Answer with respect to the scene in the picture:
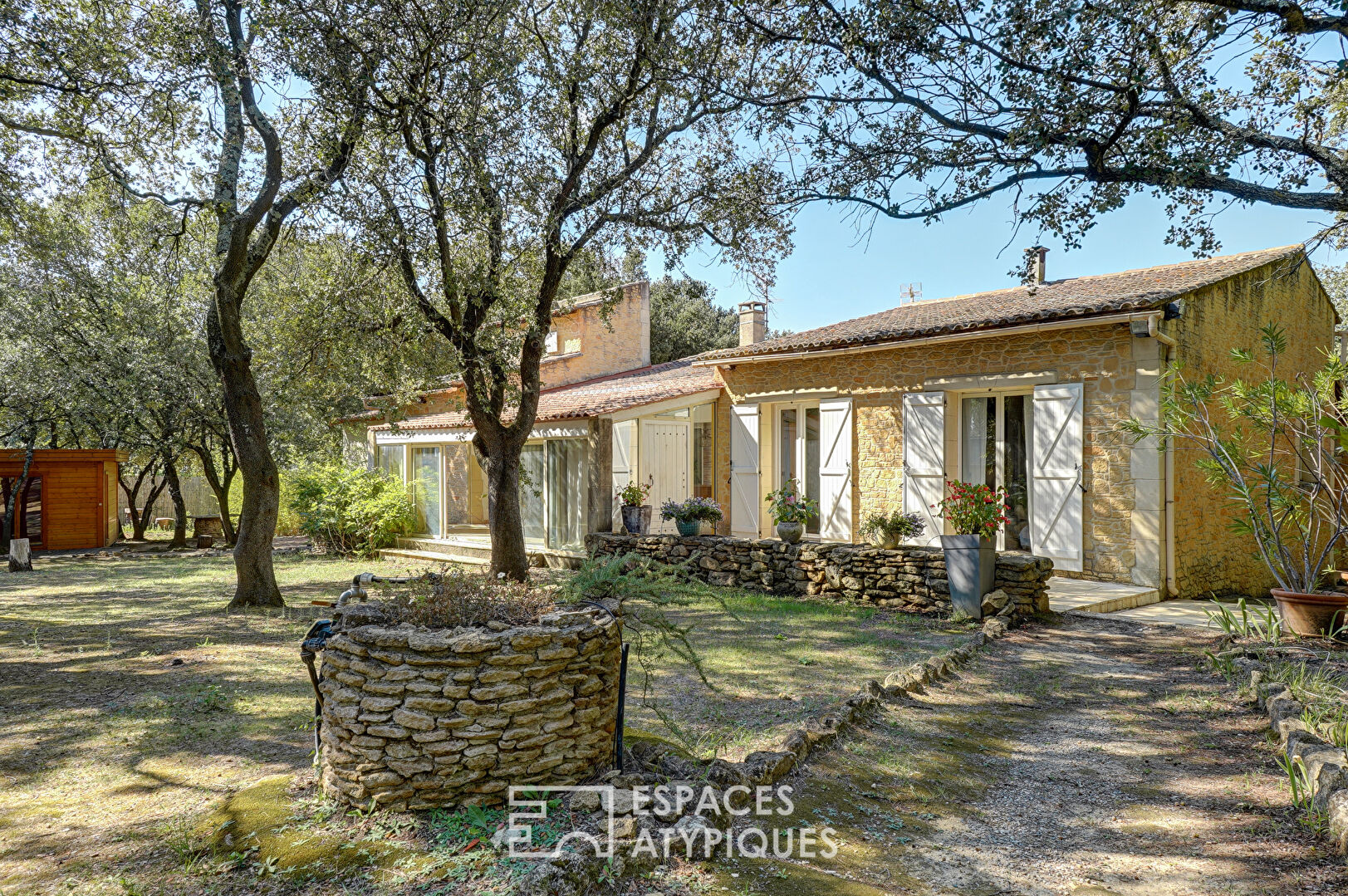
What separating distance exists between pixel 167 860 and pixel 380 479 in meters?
14.3

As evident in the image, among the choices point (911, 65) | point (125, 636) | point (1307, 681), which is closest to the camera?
point (1307, 681)

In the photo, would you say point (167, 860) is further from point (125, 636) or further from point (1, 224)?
point (1, 224)

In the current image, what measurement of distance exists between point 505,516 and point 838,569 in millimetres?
4618

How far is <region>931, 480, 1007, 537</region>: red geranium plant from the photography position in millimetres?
8492

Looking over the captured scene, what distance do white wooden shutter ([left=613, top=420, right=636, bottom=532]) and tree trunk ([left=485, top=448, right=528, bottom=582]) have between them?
2.46m

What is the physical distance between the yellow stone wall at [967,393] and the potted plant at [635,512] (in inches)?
72.2

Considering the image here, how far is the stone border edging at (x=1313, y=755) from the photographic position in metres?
3.33

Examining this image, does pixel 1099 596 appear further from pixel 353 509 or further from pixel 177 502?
pixel 177 502

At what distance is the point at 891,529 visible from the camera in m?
9.52

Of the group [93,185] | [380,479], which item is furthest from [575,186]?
[380,479]

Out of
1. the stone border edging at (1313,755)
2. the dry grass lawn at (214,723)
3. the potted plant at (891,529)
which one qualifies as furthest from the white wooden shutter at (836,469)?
the stone border edging at (1313,755)

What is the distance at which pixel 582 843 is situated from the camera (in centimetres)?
321

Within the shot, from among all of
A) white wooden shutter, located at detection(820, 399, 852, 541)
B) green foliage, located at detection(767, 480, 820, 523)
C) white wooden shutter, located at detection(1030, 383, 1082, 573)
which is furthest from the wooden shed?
white wooden shutter, located at detection(1030, 383, 1082, 573)

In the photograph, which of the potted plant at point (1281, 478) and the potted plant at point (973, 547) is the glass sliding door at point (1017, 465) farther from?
the potted plant at point (1281, 478)
